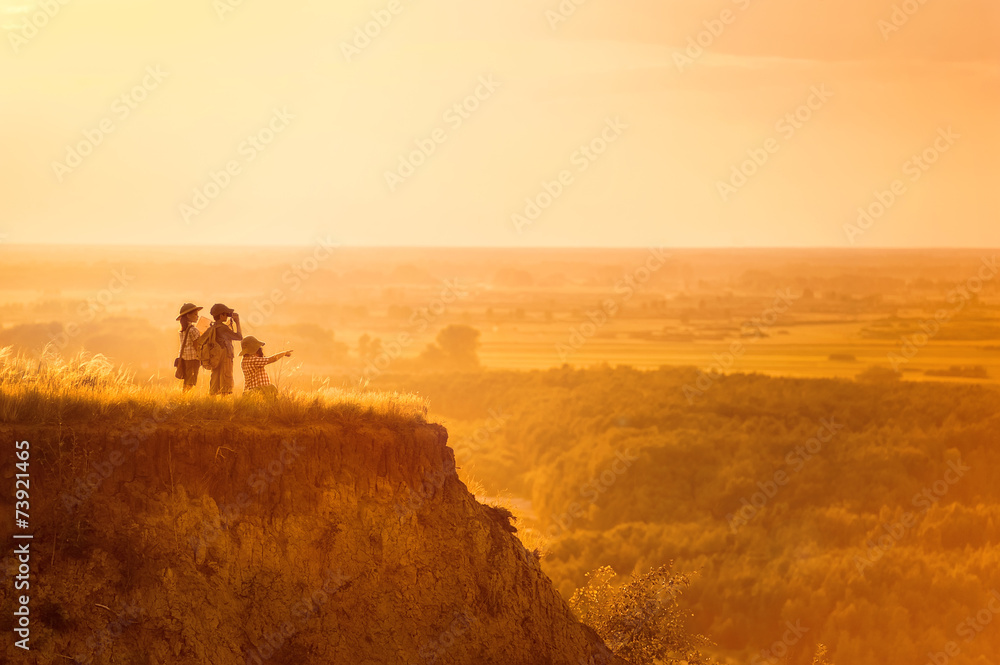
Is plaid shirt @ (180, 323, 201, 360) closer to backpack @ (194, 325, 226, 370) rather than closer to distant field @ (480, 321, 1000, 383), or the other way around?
backpack @ (194, 325, 226, 370)

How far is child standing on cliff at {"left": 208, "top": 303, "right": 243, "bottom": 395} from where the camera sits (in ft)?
50.6

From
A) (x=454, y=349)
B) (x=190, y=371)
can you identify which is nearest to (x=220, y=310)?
(x=190, y=371)

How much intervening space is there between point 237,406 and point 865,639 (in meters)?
34.3

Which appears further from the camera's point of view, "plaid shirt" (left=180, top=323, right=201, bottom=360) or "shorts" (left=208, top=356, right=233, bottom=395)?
"plaid shirt" (left=180, top=323, right=201, bottom=360)

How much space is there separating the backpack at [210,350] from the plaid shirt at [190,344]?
12cm

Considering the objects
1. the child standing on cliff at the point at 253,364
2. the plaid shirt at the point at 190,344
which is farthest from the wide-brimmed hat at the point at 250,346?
the plaid shirt at the point at 190,344

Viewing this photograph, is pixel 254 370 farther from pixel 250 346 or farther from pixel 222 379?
pixel 222 379

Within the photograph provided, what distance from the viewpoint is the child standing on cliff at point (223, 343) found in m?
15.4

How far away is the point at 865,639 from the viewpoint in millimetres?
42062

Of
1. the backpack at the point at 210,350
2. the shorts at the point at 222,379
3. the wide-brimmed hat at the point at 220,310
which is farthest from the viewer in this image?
the backpack at the point at 210,350

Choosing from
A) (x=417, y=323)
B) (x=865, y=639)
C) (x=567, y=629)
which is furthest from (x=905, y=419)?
(x=417, y=323)

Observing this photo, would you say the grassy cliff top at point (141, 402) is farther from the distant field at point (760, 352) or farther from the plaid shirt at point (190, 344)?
the distant field at point (760, 352)

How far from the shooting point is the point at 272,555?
13.0 m

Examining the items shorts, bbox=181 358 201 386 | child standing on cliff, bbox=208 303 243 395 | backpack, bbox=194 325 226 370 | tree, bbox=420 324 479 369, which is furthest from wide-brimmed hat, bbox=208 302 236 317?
tree, bbox=420 324 479 369
